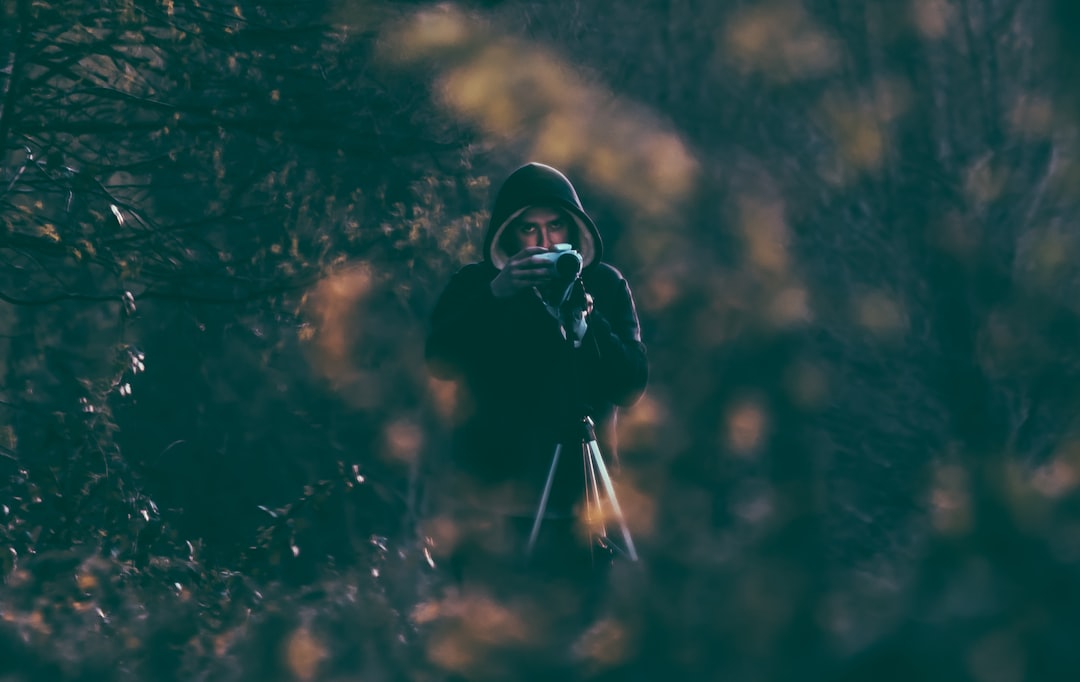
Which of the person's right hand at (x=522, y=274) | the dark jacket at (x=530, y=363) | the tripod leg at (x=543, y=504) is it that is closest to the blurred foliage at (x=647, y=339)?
the dark jacket at (x=530, y=363)

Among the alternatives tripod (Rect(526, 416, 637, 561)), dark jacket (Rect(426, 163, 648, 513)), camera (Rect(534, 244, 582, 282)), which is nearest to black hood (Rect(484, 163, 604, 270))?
dark jacket (Rect(426, 163, 648, 513))

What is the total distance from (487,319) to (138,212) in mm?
1791

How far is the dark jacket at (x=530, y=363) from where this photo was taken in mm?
5121

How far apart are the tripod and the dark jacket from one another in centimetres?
3

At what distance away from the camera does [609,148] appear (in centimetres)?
562

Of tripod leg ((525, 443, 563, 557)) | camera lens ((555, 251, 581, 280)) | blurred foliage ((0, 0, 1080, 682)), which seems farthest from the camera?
blurred foliage ((0, 0, 1080, 682))

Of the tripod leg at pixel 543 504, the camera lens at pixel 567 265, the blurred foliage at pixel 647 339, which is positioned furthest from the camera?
the blurred foliage at pixel 647 339

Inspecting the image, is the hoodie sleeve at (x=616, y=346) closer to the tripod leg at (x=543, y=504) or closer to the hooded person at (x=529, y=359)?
the hooded person at (x=529, y=359)

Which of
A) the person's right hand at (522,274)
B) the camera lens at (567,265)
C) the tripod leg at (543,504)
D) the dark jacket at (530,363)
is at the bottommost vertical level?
the tripod leg at (543,504)

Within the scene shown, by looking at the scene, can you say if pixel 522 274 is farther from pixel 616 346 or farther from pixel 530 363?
pixel 616 346

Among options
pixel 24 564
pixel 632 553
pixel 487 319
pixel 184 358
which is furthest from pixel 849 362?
pixel 24 564

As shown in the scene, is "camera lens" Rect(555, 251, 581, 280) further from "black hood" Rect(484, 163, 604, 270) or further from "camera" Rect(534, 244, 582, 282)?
"black hood" Rect(484, 163, 604, 270)

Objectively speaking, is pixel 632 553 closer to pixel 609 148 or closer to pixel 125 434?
pixel 609 148

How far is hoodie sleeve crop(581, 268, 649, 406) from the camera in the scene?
5148 mm
